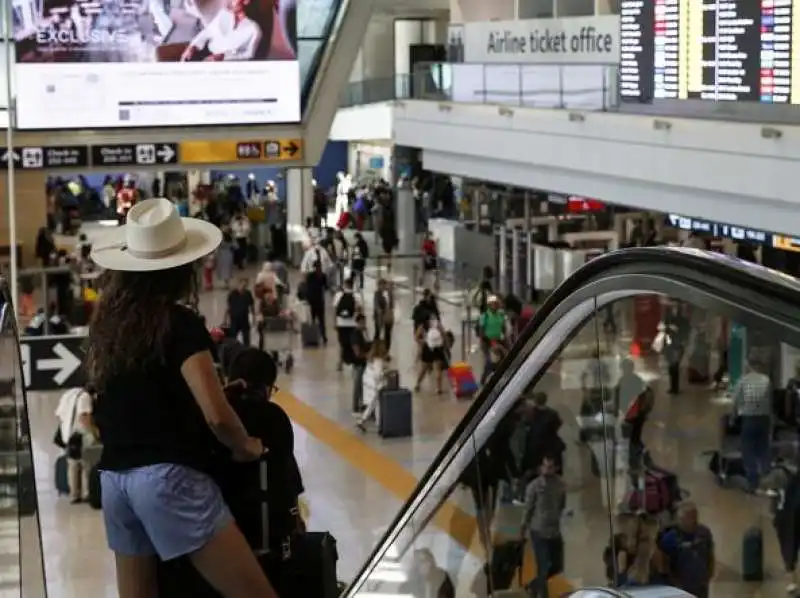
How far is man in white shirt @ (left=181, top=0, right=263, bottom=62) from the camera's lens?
2011cm

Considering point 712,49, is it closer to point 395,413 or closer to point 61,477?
point 395,413

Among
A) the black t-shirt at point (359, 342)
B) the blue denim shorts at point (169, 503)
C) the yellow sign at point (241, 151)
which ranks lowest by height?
the black t-shirt at point (359, 342)

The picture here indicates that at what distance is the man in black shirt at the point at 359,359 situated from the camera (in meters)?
18.5

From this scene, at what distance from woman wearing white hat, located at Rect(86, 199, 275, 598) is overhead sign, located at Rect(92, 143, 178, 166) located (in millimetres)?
16675

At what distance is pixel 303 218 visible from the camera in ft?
115

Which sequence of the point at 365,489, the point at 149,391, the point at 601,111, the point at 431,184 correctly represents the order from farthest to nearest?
1. the point at 431,184
2. the point at 601,111
3. the point at 365,489
4. the point at 149,391

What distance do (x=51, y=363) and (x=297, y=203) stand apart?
25740mm

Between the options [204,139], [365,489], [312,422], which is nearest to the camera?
[365,489]

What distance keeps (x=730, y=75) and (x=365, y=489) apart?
5529 mm

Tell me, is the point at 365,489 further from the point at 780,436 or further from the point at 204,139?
the point at 780,436

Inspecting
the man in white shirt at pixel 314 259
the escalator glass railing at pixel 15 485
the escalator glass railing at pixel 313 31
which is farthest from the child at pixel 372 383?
the escalator glass railing at pixel 15 485

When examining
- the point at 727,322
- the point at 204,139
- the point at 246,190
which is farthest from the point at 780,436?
the point at 246,190

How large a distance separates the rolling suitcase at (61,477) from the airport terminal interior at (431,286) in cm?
3

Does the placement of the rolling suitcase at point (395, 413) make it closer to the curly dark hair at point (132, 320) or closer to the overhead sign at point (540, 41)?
the overhead sign at point (540, 41)
